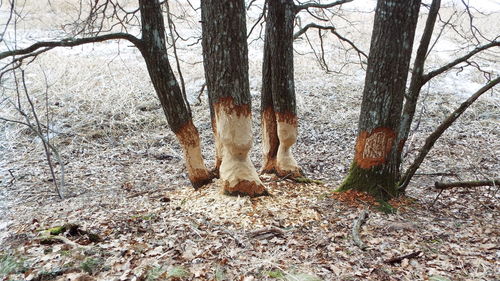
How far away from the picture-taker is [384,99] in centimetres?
384

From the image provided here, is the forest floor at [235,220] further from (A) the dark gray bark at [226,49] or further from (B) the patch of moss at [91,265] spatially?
(A) the dark gray bark at [226,49]

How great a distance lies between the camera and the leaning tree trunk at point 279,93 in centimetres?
466

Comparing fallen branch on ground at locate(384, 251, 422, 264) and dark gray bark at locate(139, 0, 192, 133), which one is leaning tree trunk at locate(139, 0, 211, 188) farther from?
fallen branch on ground at locate(384, 251, 422, 264)

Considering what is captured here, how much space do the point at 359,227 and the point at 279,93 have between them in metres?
2.23

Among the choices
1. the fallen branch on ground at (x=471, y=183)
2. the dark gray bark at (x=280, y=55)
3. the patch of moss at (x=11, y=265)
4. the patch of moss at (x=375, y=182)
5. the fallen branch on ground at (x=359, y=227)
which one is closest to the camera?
the patch of moss at (x=11, y=265)

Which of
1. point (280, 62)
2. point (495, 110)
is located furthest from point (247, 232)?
point (495, 110)

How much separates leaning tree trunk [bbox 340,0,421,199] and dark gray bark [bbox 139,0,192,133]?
2374 millimetres

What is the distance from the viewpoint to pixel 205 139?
8.70 metres

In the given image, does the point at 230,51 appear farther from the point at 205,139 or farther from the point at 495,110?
the point at 495,110

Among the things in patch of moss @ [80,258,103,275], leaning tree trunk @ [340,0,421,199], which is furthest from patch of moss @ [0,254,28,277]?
leaning tree trunk @ [340,0,421,199]

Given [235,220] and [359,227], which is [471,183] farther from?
[235,220]

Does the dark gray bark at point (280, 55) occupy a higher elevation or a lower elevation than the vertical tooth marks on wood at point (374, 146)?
higher

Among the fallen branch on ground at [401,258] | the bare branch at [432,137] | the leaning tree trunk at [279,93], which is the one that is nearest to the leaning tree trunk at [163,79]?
the leaning tree trunk at [279,93]

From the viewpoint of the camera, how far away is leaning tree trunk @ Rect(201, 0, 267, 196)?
3.65 m
